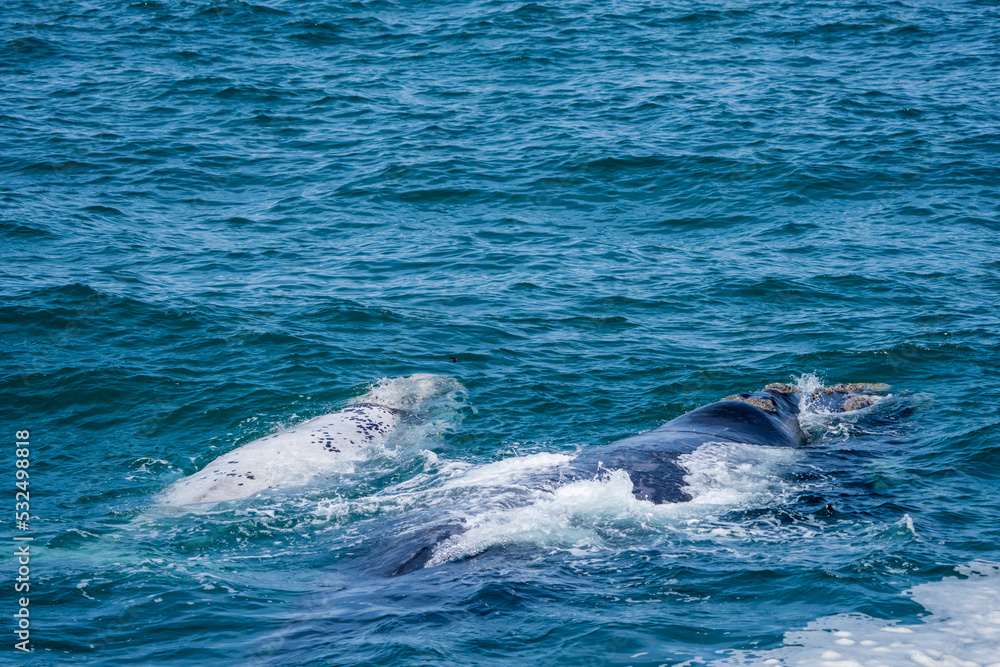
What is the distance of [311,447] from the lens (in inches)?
470

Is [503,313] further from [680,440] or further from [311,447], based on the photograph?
[680,440]

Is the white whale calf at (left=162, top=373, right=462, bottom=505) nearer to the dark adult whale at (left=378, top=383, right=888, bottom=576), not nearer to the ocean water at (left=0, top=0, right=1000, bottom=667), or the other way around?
the ocean water at (left=0, top=0, right=1000, bottom=667)

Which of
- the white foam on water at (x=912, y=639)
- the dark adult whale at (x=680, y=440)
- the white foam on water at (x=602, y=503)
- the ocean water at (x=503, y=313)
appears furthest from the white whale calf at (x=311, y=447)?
the white foam on water at (x=912, y=639)

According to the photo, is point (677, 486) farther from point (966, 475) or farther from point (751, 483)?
point (966, 475)

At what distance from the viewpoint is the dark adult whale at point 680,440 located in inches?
349

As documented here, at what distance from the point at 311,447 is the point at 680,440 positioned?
14.5ft

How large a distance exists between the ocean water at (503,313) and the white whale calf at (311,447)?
10.3 inches

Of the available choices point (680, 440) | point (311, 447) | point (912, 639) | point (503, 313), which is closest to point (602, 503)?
point (680, 440)

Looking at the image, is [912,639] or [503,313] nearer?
[912,639]

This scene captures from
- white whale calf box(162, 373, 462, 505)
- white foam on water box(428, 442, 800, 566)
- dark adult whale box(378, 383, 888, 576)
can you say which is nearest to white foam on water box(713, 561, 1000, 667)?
white foam on water box(428, 442, 800, 566)

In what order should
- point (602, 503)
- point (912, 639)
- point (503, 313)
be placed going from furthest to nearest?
point (503, 313) → point (602, 503) → point (912, 639)

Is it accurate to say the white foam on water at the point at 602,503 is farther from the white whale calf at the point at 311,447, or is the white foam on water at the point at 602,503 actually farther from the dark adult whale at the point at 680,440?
the white whale calf at the point at 311,447

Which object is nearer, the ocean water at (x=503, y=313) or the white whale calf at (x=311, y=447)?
the ocean water at (x=503, y=313)

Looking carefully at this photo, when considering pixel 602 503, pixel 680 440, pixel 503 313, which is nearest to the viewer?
pixel 602 503
